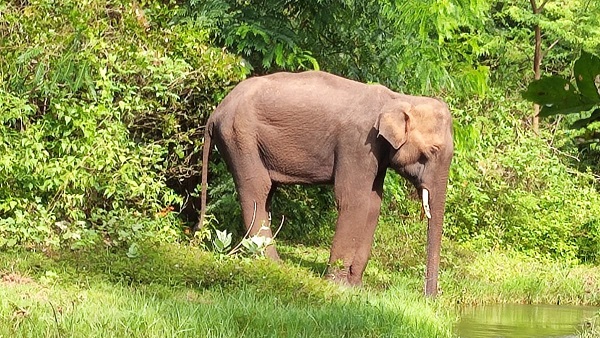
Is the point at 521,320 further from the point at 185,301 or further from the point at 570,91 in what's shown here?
the point at 570,91

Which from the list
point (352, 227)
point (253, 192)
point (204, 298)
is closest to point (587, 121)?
point (204, 298)

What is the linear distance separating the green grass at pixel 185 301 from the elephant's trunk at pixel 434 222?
1.79ft

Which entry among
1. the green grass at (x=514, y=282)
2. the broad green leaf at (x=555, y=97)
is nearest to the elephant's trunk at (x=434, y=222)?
the green grass at (x=514, y=282)

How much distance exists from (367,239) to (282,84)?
1.71m

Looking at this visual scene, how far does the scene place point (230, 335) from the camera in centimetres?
607

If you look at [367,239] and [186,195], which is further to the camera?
[186,195]

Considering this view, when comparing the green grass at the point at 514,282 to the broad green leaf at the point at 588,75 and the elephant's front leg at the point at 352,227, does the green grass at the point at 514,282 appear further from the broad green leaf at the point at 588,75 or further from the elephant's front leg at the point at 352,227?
the broad green leaf at the point at 588,75

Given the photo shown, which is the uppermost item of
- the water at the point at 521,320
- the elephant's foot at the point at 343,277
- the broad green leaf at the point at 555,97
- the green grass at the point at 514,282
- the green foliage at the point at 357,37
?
the broad green leaf at the point at 555,97

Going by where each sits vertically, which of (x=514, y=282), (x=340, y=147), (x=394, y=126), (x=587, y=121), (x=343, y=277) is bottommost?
(x=514, y=282)

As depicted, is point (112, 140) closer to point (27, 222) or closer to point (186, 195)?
point (27, 222)

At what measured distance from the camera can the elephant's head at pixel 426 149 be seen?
959 cm

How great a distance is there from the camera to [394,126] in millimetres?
9406

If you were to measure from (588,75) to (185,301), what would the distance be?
6109 millimetres

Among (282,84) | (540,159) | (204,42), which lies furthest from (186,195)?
(540,159)
